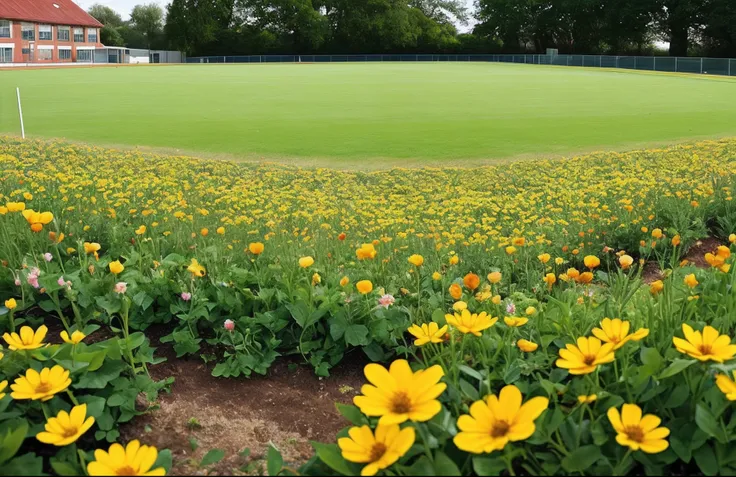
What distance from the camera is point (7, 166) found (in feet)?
27.7

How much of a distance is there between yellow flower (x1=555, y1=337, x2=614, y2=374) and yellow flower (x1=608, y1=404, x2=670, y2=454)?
0.40ft

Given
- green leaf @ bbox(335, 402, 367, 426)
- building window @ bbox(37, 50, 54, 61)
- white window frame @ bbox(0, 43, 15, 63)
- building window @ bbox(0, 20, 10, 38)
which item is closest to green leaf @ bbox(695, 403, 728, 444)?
green leaf @ bbox(335, 402, 367, 426)

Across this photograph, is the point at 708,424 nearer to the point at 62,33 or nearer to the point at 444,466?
the point at 444,466

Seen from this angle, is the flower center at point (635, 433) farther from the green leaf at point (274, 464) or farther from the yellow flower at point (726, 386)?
the green leaf at point (274, 464)

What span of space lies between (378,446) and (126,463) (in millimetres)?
564

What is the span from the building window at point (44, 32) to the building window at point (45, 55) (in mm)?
1209

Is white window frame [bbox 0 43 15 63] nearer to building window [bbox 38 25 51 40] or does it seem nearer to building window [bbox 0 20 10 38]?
building window [bbox 0 20 10 38]

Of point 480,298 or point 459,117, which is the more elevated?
point 459,117

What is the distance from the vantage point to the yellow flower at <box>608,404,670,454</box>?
1.57 metres

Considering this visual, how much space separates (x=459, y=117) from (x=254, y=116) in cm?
500

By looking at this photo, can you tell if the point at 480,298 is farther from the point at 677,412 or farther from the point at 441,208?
the point at 441,208

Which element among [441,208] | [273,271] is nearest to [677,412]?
[273,271]

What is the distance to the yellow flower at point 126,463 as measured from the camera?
1.54 m

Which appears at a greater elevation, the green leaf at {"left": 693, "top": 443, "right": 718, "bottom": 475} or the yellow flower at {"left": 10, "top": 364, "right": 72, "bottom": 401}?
the yellow flower at {"left": 10, "top": 364, "right": 72, "bottom": 401}
